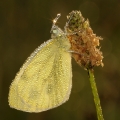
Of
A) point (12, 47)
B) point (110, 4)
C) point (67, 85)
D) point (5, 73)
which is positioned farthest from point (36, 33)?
point (67, 85)

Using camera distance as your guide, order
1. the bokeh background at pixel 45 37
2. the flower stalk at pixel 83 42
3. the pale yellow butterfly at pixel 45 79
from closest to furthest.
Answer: the flower stalk at pixel 83 42, the pale yellow butterfly at pixel 45 79, the bokeh background at pixel 45 37

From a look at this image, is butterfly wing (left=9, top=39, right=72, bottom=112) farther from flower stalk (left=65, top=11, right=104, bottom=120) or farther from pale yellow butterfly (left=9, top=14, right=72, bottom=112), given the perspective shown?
flower stalk (left=65, top=11, right=104, bottom=120)

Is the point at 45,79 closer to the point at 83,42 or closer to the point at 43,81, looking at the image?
the point at 43,81

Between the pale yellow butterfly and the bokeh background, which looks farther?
the bokeh background

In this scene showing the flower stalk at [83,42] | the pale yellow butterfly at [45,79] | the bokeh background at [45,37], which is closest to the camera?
the flower stalk at [83,42]

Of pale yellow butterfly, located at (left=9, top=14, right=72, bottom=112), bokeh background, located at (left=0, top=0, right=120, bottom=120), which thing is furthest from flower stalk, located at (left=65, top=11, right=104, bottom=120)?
bokeh background, located at (left=0, top=0, right=120, bottom=120)

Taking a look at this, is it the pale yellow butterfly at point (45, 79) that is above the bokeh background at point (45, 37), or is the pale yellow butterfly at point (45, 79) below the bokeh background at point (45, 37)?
below

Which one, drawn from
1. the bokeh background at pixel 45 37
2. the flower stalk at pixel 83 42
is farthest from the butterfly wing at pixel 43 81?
the bokeh background at pixel 45 37

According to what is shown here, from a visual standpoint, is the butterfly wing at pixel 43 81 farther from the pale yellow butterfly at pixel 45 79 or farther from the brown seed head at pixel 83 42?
the brown seed head at pixel 83 42
